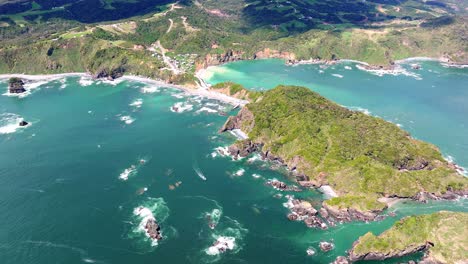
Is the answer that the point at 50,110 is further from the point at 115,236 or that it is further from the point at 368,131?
the point at 368,131

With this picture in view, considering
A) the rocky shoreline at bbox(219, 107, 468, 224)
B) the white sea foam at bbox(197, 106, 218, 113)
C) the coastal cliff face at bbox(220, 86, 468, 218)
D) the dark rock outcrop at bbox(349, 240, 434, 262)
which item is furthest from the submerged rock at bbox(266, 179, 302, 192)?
the white sea foam at bbox(197, 106, 218, 113)

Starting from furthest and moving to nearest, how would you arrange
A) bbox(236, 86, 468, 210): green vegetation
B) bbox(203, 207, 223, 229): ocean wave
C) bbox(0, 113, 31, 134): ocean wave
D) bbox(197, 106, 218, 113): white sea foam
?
1. bbox(197, 106, 218, 113): white sea foam
2. bbox(0, 113, 31, 134): ocean wave
3. bbox(236, 86, 468, 210): green vegetation
4. bbox(203, 207, 223, 229): ocean wave

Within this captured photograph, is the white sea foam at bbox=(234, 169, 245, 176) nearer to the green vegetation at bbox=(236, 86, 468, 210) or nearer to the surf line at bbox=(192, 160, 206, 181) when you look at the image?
the surf line at bbox=(192, 160, 206, 181)

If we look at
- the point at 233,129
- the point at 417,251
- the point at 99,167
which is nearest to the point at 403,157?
the point at 417,251

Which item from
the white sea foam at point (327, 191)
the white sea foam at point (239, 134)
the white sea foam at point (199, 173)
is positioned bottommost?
the white sea foam at point (327, 191)

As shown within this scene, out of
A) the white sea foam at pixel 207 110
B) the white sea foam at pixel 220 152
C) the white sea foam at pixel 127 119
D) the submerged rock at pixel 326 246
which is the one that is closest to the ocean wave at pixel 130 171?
the white sea foam at pixel 220 152

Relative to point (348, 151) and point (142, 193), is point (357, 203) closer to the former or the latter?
point (348, 151)

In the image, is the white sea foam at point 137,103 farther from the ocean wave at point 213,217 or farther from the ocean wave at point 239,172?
the ocean wave at point 213,217
